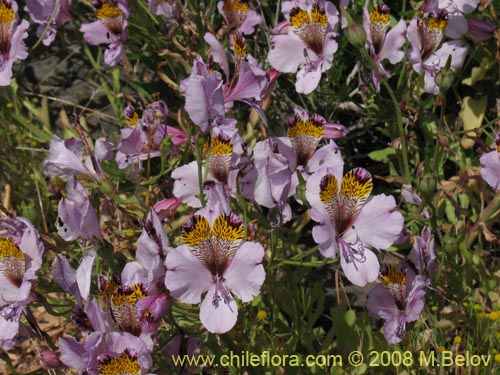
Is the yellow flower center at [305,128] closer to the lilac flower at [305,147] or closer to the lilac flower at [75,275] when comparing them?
the lilac flower at [305,147]

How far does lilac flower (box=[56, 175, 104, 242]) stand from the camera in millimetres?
1483

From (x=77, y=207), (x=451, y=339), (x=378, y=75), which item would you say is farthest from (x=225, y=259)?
(x=451, y=339)

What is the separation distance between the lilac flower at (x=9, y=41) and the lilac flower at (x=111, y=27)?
0.24 meters

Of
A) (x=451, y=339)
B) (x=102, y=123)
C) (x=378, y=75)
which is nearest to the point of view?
(x=378, y=75)

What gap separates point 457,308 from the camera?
6.52 feet

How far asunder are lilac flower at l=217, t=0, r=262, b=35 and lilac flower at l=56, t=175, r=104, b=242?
88 centimetres

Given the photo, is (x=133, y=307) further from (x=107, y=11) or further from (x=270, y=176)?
(x=107, y=11)

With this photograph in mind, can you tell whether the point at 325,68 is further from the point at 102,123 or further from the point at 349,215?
the point at 102,123

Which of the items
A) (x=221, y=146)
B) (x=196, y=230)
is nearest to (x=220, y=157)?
(x=221, y=146)

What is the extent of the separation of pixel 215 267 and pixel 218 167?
0.27 m

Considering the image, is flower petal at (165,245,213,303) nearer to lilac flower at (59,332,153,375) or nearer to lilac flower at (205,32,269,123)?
lilac flower at (59,332,153,375)

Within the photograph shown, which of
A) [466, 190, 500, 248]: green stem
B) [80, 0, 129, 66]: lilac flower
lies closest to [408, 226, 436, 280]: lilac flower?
[466, 190, 500, 248]: green stem

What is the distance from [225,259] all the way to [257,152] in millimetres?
242

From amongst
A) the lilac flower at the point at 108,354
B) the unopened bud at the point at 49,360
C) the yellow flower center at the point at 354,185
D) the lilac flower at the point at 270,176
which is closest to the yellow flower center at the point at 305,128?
the lilac flower at the point at 270,176
